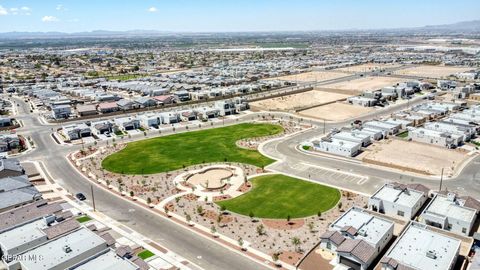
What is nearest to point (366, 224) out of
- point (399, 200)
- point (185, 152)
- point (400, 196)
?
point (399, 200)

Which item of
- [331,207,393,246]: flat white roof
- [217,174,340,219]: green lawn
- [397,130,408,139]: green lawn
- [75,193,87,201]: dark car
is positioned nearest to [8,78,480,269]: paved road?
[75,193,87,201]: dark car

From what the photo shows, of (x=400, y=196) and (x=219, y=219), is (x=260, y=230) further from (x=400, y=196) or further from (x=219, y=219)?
(x=400, y=196)

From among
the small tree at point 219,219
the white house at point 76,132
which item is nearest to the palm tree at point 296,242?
the small tree at point 219,219

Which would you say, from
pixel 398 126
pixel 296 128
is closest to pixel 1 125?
pixel 296 128

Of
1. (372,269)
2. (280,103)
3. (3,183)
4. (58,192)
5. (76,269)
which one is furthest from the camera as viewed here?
(280,103)

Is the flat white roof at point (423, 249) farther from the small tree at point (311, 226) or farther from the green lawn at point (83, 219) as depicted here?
the green lawn at point (83, 219)

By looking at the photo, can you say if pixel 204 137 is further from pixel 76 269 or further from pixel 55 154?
pixel 76 269
